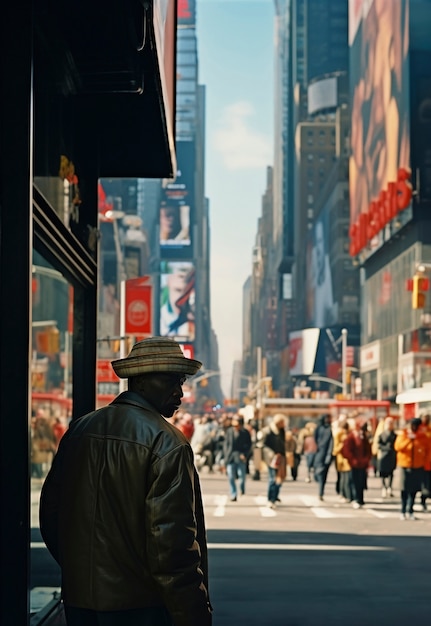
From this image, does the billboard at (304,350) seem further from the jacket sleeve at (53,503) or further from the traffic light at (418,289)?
the jacket sleeve at (53,503)

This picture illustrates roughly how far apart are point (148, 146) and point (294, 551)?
770 cm

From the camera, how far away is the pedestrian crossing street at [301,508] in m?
23.7

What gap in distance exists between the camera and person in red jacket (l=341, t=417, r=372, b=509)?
25.1 meters

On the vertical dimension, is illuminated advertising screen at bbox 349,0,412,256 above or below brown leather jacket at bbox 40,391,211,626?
above

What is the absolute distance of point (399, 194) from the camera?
282 feet

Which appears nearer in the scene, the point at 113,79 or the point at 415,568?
the point at 113,79

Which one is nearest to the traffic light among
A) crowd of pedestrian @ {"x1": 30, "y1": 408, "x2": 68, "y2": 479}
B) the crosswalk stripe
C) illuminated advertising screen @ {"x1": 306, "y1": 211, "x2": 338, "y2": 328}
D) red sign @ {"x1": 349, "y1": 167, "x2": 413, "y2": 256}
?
crowd of pedestrian @ {"x1": 30, "y1": 408, "x2": 68, "y2": 479}

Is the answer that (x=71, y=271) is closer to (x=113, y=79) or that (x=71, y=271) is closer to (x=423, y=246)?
(x=113, y=79)

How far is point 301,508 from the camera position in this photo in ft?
83.8

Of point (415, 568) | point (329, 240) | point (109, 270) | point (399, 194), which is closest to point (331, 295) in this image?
point (329, 240)

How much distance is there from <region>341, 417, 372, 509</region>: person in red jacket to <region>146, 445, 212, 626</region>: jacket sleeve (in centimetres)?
2061

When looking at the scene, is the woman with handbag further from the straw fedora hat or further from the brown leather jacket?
the brown leather jacket

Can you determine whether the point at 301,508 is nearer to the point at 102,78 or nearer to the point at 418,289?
the point at 418,289

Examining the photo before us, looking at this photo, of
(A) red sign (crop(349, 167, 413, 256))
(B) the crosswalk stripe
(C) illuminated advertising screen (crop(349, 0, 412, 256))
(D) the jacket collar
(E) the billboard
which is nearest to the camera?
(D) the jacket collar
